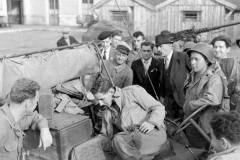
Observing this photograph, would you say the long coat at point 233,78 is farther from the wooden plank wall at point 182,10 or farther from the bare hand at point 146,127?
the wooden plank wall at point 182,10

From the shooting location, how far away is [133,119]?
4266mm

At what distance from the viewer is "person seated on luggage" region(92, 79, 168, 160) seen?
4.06m

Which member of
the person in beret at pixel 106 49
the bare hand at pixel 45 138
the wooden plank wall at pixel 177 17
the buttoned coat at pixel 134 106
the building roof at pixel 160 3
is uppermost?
the building roof at pixel 160 3

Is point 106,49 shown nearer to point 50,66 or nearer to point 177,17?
point 50,66

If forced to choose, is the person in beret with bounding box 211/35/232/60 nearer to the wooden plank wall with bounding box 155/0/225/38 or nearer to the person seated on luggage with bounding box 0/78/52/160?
the person seated on luggage with bounding box 0/78/52/160

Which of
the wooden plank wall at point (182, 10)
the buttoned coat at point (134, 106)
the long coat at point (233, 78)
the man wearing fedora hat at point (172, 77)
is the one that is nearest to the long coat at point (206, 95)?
the buttoned coat at point (134, 106)

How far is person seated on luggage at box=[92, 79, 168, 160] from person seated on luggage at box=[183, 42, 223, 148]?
37 cm

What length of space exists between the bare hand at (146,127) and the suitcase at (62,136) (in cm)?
80

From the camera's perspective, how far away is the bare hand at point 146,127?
13.4 feet

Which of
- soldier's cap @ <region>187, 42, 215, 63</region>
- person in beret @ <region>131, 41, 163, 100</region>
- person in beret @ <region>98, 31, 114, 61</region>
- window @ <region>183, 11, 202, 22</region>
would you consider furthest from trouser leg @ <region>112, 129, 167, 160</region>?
window @ <region>183, 11, 202, 22</region>

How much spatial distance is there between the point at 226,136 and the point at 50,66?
264cm

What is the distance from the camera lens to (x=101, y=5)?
20.7 meters

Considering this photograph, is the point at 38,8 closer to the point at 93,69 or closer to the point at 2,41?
the point at 2,41

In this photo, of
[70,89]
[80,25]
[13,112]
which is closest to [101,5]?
[80,25]
